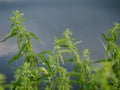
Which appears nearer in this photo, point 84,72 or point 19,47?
point 19,47

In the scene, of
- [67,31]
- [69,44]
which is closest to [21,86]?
[69,44]

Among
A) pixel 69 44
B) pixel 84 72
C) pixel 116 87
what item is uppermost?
pixel 69 44

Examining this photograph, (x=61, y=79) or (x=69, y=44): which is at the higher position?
(x=69, y=44)

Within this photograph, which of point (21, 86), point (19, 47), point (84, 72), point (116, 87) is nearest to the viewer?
point (21, 86)

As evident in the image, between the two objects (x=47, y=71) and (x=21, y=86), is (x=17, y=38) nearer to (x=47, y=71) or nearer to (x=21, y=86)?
(x=47, y=71)

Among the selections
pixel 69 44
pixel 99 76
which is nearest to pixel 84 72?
pixel 69 44

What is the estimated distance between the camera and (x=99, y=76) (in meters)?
0.48

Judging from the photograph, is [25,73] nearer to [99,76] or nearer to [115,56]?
[115,56]

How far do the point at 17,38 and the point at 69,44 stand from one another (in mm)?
351

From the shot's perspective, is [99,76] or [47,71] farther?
[47,71]

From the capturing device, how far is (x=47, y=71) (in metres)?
1.63

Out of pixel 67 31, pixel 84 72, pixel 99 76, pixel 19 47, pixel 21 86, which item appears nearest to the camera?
pixel 99 76

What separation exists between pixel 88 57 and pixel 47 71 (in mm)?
479

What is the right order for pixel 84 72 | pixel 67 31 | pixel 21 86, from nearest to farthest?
pixel 21 86
pixel 84 72
pixel 67 31
